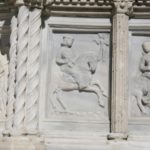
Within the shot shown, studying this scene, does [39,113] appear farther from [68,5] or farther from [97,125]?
[68,5]

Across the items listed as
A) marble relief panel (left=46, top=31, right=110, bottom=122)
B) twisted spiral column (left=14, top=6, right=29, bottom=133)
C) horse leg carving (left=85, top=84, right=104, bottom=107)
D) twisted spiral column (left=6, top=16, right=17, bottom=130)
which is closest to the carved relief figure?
twisted spiral column (left=6, top=16, right=17, bottom=130)

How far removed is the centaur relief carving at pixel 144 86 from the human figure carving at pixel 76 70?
48 cm

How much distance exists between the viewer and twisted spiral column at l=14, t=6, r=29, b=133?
6266 millimetres

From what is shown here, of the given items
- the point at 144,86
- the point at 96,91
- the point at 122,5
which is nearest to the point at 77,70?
the point at 96,91

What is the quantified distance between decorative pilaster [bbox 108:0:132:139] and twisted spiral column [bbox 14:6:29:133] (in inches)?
45.2

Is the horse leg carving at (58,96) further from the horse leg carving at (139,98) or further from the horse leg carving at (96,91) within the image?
the horse leg carving at (139,98)

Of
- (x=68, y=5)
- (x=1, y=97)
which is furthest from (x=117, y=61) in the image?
(x=1, y=97)

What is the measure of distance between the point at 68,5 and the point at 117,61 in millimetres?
1012

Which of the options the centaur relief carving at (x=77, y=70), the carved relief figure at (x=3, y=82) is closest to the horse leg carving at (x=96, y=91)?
the centaur relief carving at (x=77, y=70)

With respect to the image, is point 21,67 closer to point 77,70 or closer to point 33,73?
point 33,73

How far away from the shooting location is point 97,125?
659 centimetres

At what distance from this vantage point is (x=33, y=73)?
641 centimetres

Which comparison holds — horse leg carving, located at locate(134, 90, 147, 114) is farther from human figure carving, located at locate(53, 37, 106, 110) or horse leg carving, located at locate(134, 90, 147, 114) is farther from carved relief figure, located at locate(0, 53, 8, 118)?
carved relief figure, located at locate(0, 53, 8, 118)

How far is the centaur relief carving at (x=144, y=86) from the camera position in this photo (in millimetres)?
6629
